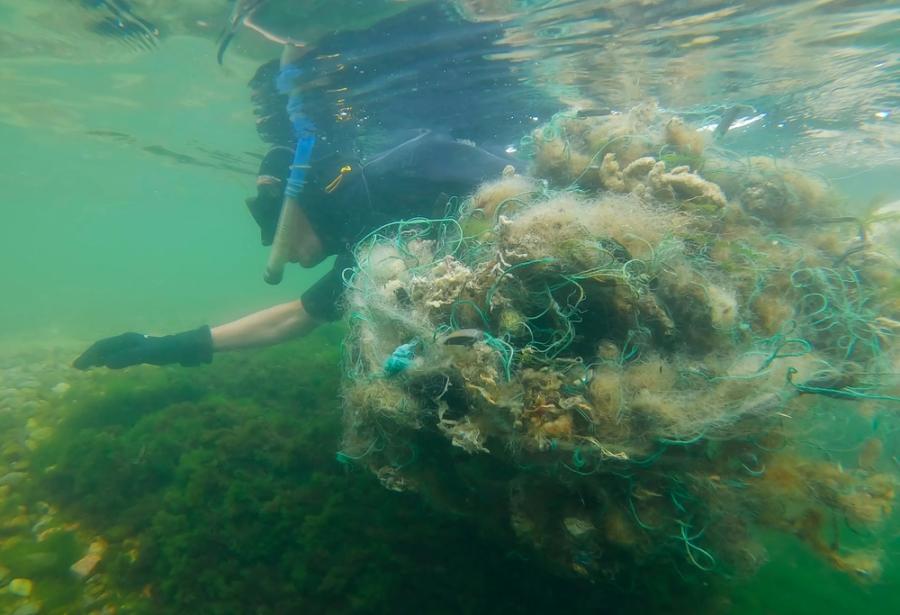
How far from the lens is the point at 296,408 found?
235 inches

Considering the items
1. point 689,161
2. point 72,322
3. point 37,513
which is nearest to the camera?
point 689,161

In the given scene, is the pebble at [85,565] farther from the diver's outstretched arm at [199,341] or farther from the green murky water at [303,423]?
the diver's outstretched arm at [199,341]

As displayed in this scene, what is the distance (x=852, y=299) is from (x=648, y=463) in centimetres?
216

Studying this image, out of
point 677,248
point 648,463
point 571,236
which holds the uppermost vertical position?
point 571,236

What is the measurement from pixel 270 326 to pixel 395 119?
698 cm

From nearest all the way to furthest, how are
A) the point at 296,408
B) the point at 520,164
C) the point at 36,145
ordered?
the point at 520,164
the point at 296,408
the point at 36,145

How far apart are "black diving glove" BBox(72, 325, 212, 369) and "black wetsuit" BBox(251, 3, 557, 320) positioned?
1.97m

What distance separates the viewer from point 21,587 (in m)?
3.88

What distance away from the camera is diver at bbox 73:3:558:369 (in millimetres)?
5199

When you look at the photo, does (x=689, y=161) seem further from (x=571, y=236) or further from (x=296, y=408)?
(x=296, y=408)

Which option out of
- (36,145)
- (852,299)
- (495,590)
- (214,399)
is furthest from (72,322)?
(852,299)

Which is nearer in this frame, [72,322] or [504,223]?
[504,223]

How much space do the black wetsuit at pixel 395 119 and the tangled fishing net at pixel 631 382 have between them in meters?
2.39

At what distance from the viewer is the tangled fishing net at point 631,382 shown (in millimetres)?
2186
